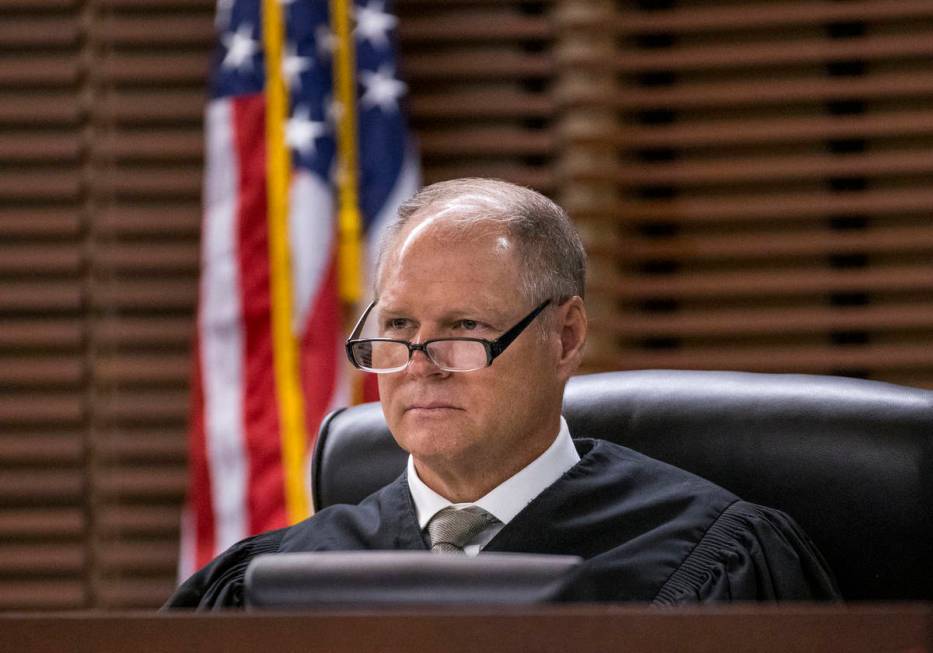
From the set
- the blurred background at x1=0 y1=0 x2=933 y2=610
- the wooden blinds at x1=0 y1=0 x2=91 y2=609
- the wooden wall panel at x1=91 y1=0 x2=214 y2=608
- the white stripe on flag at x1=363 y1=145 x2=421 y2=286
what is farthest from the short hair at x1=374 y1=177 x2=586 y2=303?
the wooden blinds at x1=0 y1=0 x2=91 y2=609

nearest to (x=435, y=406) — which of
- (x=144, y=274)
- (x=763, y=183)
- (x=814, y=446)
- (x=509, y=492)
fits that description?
(x=509, y=492)

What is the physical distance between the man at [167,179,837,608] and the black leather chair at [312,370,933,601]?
62 mm

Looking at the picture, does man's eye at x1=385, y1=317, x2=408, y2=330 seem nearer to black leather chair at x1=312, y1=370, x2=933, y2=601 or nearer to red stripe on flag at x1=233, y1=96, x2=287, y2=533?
black leather chair at x1=312, y1=370, x2=933, y2=601

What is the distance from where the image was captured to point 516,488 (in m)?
1.86

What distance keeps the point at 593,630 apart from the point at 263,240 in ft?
9.30

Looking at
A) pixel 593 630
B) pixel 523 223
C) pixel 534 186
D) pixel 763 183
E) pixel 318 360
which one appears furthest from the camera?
pixel 534 186

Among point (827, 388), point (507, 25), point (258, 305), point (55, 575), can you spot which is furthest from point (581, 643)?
point (55, 575)

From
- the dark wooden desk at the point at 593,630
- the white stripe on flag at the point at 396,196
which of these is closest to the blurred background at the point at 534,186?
the white stripe on flag at the point at 396,196

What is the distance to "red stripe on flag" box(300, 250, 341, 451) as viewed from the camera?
3361 mm

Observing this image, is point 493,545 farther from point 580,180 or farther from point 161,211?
point 161,211

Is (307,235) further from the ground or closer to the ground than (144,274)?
further from the ground

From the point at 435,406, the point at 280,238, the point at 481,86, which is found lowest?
the point at 435,406

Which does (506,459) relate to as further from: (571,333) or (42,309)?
(42,309)

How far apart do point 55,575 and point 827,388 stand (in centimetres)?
271
